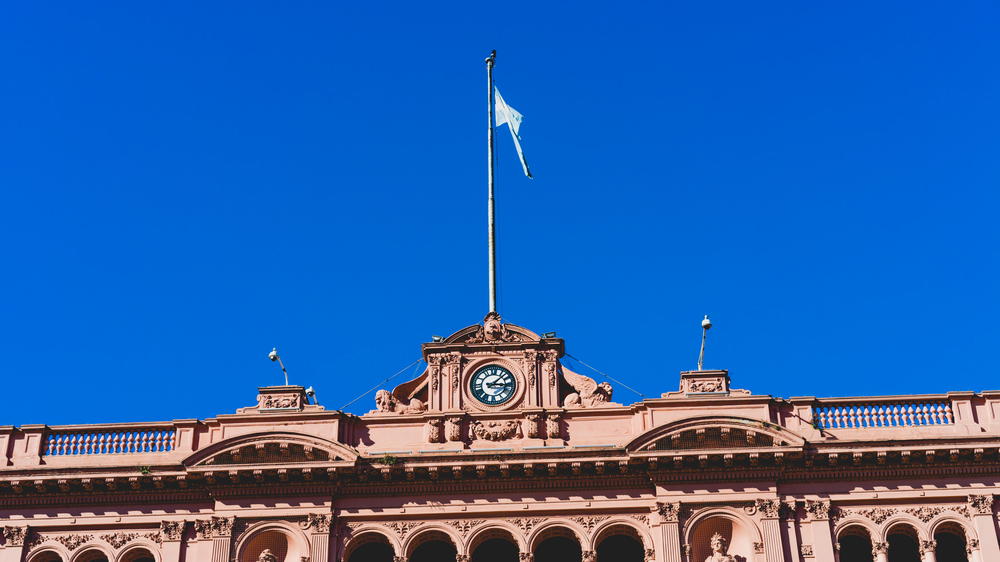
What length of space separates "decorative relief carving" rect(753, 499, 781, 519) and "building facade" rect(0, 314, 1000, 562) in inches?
1.6

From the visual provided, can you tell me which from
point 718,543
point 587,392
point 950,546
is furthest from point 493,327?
point 950,546

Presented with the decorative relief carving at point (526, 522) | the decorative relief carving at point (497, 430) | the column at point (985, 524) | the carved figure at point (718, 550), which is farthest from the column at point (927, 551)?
the decorative relief carving at point (497, 430)

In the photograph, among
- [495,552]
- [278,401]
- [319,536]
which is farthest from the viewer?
[278,401]

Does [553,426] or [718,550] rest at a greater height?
[553,426]

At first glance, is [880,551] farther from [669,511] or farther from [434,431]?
[434,431]

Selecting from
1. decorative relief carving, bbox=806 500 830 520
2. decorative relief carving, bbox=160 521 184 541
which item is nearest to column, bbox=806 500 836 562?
decorative relief carving, bbox=806 500 830 520

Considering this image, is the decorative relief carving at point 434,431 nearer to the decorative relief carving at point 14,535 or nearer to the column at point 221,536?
the column at point 221,536

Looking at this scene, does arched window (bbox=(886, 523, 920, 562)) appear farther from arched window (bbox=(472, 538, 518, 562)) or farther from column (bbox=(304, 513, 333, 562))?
column (bbox=(304, 513, 333, 562))

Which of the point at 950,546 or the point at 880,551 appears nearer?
the point at 880,551

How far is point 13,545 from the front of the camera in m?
47.0

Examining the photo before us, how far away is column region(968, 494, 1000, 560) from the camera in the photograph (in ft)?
148

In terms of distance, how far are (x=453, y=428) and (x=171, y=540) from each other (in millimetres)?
8617

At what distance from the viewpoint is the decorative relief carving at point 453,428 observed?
47.7 m

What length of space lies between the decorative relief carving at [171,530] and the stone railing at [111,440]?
94.1 inches
